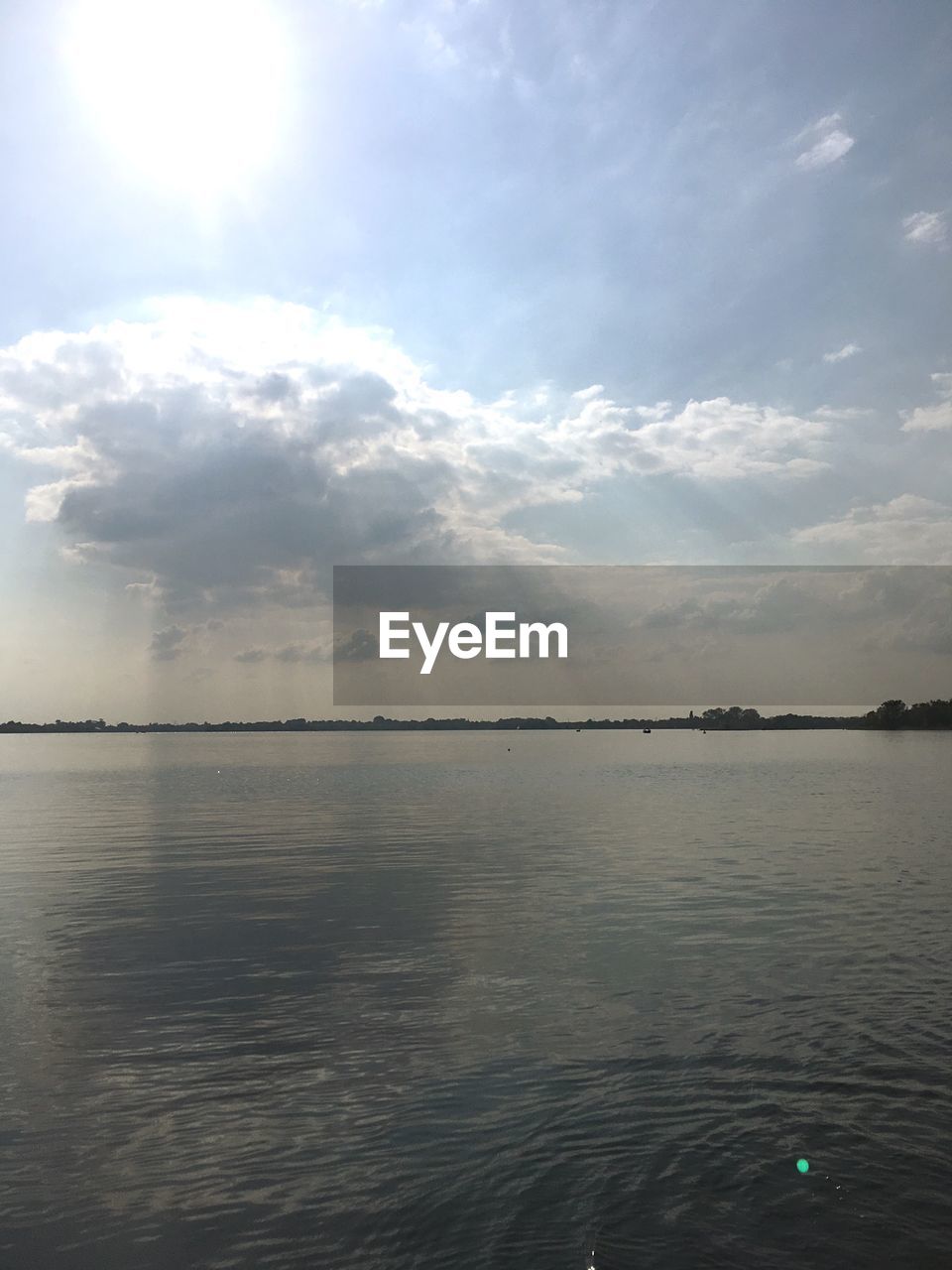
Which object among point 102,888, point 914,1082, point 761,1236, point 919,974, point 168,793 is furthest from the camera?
point 168,793

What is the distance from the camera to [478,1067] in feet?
58.7

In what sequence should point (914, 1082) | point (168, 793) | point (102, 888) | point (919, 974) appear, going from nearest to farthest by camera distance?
point (914, 1082) → point (919, 974) → point (102, 888) → point (168, 793)

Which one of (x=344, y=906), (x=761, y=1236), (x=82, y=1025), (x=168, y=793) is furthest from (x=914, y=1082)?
(x=168, y=793)

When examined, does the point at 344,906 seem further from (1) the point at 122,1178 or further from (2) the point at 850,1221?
(2) the point at 850,1221

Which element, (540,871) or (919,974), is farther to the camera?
(540,871)

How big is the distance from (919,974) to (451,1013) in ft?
38.7

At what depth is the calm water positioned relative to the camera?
12336 mm

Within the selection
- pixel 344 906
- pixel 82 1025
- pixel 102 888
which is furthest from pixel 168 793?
pixel 82 1025

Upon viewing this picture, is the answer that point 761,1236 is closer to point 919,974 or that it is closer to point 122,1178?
point 122,1178

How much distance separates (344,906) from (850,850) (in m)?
27.5

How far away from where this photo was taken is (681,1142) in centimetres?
1445

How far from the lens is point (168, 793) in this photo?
316 feet

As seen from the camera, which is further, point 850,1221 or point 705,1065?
point 705,1065

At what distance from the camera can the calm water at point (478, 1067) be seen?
12.3 metres
